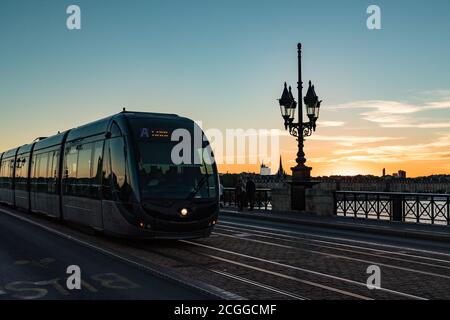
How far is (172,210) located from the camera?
43.0 feet

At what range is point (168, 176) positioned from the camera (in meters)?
13.4

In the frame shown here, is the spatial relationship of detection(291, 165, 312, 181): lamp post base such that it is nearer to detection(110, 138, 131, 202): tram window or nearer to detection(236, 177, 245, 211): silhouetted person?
detection(236, 177, 245, 211): silhouetted person

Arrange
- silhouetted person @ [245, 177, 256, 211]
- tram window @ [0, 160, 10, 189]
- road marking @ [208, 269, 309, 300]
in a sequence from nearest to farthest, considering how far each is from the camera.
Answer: road marking @ [208, 269, 309, 300] < silhouetted person @ [245, 177, 256, 211] < tram window @ [0, 160, 10, 189]

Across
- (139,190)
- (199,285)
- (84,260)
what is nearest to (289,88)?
(139,190)

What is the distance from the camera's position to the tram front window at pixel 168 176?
43.3ft

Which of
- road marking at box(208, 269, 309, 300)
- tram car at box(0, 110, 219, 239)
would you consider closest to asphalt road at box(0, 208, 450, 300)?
road marking at box(208, 269, 309, 300)

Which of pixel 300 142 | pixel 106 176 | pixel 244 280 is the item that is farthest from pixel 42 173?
pixel 244 280

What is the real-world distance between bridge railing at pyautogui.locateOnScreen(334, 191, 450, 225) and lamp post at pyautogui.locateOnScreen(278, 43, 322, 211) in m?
1.81

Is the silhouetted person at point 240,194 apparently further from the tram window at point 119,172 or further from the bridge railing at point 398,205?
the tram window at point 119,172

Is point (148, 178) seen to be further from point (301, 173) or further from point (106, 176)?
point (301, 173)

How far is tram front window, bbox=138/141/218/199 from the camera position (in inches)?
519

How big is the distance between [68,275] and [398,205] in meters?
16.4

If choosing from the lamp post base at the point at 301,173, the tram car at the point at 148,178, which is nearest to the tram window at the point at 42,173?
the tram car at the point at 148,178

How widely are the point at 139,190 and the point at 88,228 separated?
422 cm
